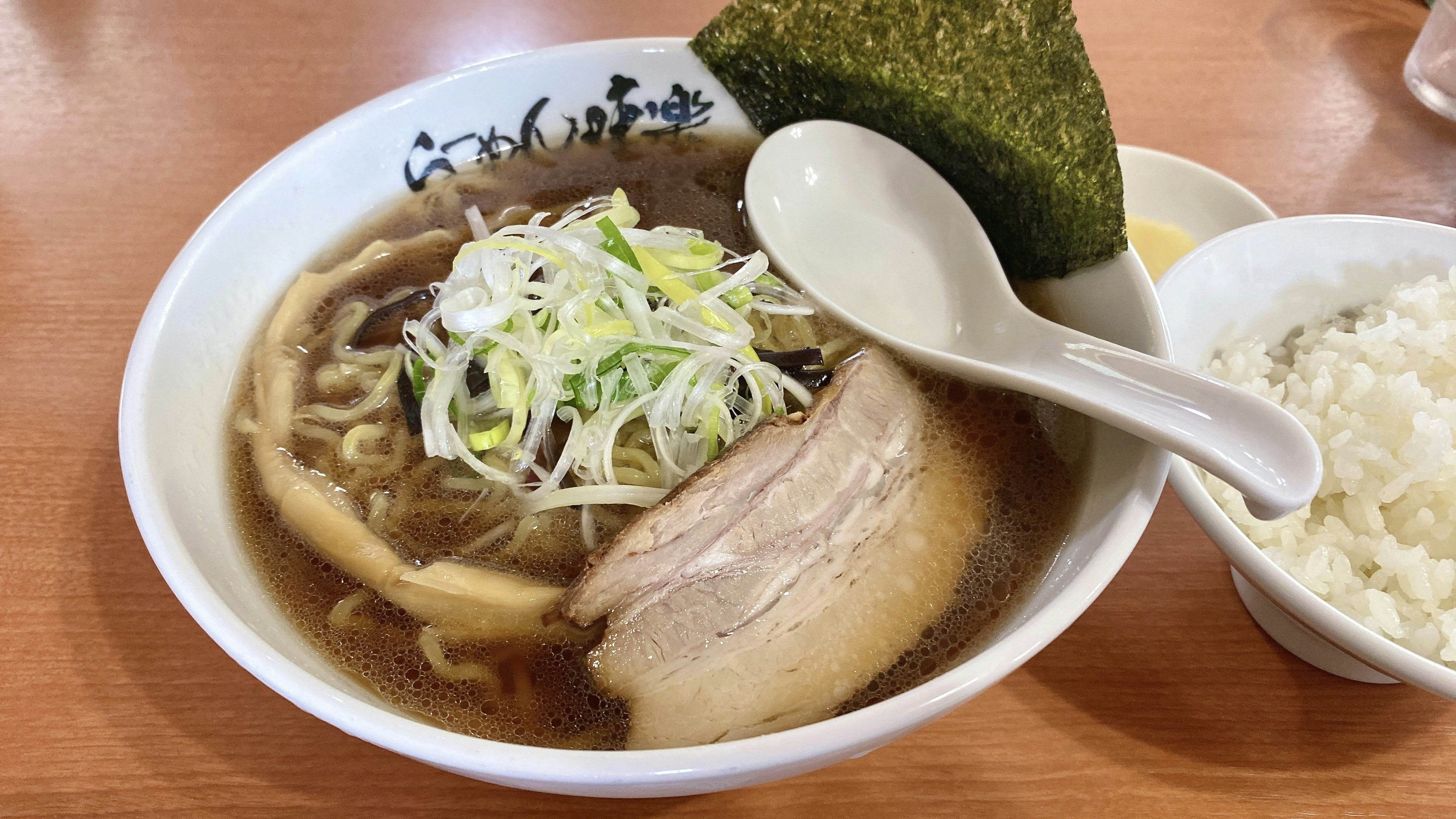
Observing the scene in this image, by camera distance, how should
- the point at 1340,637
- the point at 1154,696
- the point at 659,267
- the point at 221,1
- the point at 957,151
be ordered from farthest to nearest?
the point at 221,1 → the point at 957,151 → the point at 659,267 → the point at 1154,696 → the point at 1340,637

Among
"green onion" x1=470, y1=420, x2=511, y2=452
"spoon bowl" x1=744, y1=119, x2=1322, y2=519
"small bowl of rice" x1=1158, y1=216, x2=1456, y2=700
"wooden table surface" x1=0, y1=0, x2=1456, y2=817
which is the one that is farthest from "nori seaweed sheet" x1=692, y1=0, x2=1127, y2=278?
"green onion" x1=470, y1=420, x2=511, y2=452

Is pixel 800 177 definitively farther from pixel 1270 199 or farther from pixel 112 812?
pixel 112 812

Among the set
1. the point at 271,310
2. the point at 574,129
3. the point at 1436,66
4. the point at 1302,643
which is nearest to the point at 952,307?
the point at 1302,643

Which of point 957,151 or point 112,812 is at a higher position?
point 957,151

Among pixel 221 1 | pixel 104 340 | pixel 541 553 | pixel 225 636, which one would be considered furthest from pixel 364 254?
pixel 221 1

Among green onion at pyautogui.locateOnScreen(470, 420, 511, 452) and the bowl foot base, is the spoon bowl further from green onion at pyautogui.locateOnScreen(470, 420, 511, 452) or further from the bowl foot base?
green onion at pyautogui.locateOnScreen(470, 420, 511, 452)

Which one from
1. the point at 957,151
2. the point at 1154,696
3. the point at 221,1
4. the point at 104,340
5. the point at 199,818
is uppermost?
the point at 221,1

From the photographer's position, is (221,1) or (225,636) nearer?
(225,636)
